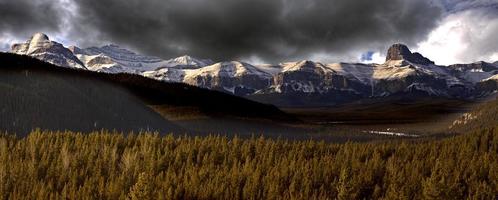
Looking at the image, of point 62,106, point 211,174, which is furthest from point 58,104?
point 211,174

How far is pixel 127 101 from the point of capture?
3922 centimetres

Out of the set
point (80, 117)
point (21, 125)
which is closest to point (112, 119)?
point (80, 117)

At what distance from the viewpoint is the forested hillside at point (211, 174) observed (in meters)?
8.69

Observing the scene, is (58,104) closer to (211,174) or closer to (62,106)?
(62,106)

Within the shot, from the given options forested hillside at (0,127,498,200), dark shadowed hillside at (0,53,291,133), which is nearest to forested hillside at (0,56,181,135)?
dark shadowed hillside at (0,53,291,133)

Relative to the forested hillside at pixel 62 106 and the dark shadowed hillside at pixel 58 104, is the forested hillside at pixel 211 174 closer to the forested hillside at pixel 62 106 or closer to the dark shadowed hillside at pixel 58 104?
the forested hillside at pixel 62 106

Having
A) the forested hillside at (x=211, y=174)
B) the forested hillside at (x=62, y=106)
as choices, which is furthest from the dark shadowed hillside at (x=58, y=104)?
the forested hillside at (x=211, y=174)

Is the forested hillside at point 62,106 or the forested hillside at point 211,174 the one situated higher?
the forested hillside at point 62,106

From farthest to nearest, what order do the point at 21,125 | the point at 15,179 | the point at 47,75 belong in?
the point at 47,75, the point at 21,125, the point at 15,179

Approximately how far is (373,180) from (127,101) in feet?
97.3

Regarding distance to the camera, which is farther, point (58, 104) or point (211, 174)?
point (58, 104)

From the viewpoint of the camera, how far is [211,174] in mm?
10258

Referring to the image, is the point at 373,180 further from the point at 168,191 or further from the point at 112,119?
the point at 112,119

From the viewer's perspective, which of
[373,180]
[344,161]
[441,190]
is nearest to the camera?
[441,190]
